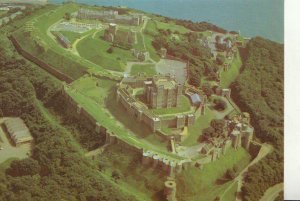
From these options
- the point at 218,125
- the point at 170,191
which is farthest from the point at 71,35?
the point at 170,191

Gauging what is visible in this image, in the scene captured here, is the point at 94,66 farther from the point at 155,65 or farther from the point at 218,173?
the point at 218,173

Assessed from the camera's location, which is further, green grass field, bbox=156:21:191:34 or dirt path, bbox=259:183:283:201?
green grass field, bbox=156:21:191:34

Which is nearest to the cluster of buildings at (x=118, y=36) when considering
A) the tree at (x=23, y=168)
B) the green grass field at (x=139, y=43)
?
the green grass field at (x=139, y=43)

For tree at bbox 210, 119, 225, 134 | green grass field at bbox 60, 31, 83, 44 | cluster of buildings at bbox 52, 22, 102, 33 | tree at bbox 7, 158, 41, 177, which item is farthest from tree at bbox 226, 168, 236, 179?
cluster of buildings at bbox 52, 22, 102, 33

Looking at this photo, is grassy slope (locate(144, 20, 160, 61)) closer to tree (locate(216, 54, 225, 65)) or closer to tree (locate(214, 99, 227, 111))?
tree (locate(216, 54, 225, 65))

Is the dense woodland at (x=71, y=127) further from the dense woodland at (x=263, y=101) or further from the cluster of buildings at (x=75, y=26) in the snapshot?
the cluster of buildings at (x=75, y=26)
